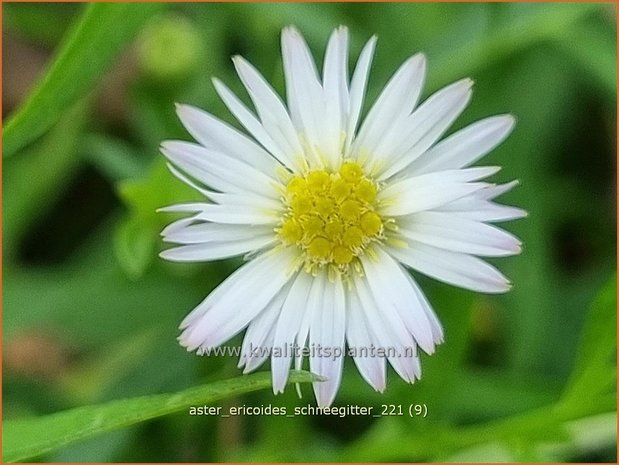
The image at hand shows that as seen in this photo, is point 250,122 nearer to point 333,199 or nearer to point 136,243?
point 333,199

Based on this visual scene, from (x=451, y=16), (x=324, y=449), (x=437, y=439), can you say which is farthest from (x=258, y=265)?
(x=451, y=16)

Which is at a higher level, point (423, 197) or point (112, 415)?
point (423, 197)

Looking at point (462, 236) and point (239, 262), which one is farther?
point (239, 262)

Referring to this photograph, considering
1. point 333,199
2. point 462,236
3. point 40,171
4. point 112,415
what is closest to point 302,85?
point 333,199

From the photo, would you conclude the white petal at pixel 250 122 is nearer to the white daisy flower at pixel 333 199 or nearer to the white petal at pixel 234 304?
the white daisy flower at pixel 333 199

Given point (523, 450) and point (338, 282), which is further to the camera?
point (523, 450)

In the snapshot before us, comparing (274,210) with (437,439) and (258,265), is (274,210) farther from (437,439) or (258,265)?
(437,439)

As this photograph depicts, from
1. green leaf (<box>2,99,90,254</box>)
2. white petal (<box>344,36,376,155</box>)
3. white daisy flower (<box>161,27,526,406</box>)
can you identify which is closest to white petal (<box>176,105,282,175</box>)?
white daisy flower (<box>161,27,526,406</box>)
